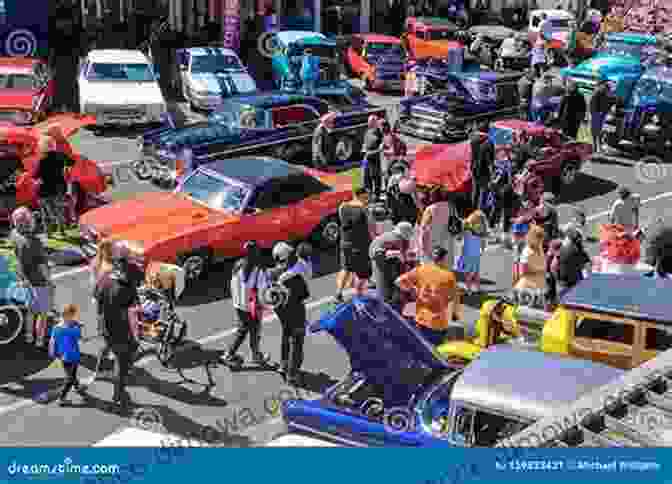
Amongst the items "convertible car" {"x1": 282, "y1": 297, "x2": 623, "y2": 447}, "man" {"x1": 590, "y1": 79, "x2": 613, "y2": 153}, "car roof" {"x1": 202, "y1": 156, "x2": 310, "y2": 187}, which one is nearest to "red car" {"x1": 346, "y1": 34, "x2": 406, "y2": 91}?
"man" {"x1": 590, "y1": 79, "x2": 613, "y2": 153}

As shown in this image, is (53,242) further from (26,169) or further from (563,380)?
(563,380)

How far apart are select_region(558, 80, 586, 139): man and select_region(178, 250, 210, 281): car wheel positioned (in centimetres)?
931

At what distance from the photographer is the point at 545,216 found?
1249cm

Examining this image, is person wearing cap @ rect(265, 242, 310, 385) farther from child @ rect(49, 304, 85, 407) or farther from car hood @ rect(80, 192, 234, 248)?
car hood @ rect(80, 192, 234, 248)

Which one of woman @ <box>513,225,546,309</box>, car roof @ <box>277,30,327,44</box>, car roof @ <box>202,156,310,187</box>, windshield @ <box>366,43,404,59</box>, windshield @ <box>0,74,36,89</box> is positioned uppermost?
car roof @ <box>277,30,327,44</box>

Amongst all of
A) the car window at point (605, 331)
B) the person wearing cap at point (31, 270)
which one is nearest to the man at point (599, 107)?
the car window at point (605, 331)

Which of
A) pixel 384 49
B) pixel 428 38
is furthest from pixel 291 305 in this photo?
pixel 428 38

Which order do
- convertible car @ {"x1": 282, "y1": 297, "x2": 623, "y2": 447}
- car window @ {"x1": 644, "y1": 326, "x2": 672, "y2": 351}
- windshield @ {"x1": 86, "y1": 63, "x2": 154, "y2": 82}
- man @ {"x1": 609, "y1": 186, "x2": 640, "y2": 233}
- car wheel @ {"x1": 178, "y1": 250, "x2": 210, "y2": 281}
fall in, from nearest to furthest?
1. convertible car @ {"x1": 282, "y1": 297, "x2": 623, "y2": 447}
2. car window @ {"x1": 644, "y1": 326, "x2": 672, "y2": 351}
3. car wheel @ {"x1": 178, "y1": 250, "x2": 210, "y2": 281}
4. man @ {"x1": 609, "y1": 186, "x2": 640, "y2": 233}
5. windshield @ {"x1": 86, "y1": 63, "x2": 154, "y2": 82}

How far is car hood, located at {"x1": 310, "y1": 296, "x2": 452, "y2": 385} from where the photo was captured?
8.67 m

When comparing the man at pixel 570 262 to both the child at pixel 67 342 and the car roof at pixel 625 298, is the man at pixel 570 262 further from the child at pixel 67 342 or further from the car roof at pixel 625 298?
the child at pixel 67 342

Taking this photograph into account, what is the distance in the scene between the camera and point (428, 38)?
95.7ft

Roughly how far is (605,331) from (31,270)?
5.85 meters

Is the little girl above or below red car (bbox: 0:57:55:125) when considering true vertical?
below

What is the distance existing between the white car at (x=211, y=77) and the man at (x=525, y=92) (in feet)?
18.9
